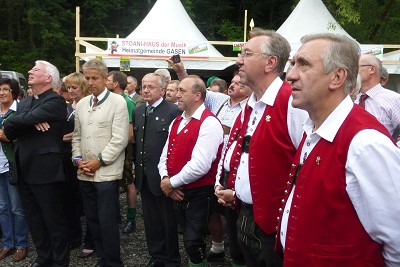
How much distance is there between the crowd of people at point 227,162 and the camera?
6.23 ft

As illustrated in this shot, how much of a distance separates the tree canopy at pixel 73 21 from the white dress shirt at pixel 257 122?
53.6ft

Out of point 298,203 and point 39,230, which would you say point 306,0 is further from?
point 298,203

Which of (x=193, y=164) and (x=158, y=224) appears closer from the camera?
(x=193, y=164)

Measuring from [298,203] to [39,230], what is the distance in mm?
3386

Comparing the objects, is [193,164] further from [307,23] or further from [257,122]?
[307,23]

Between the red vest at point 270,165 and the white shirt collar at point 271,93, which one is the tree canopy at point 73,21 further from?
the red vest at point 270,165

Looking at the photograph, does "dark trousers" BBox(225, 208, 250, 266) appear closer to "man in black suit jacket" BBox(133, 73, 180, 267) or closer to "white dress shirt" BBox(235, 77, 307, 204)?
"white dress shirt" BBox(235, 77, 307, 204)

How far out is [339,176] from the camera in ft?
6.15

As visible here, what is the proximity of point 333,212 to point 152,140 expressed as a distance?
2.95 meters

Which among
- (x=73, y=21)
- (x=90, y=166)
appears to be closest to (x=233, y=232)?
(x=90, y=166)

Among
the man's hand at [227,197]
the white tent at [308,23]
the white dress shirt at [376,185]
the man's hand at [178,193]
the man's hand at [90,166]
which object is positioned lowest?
the man's hand at [178,193]

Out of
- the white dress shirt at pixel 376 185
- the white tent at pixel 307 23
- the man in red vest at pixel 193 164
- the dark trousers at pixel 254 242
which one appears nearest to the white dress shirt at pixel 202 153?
the man in red vest at pixel 193 164

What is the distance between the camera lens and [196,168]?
13.1ft

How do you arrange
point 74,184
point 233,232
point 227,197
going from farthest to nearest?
point 74,184, point 233,232, point 227,197
